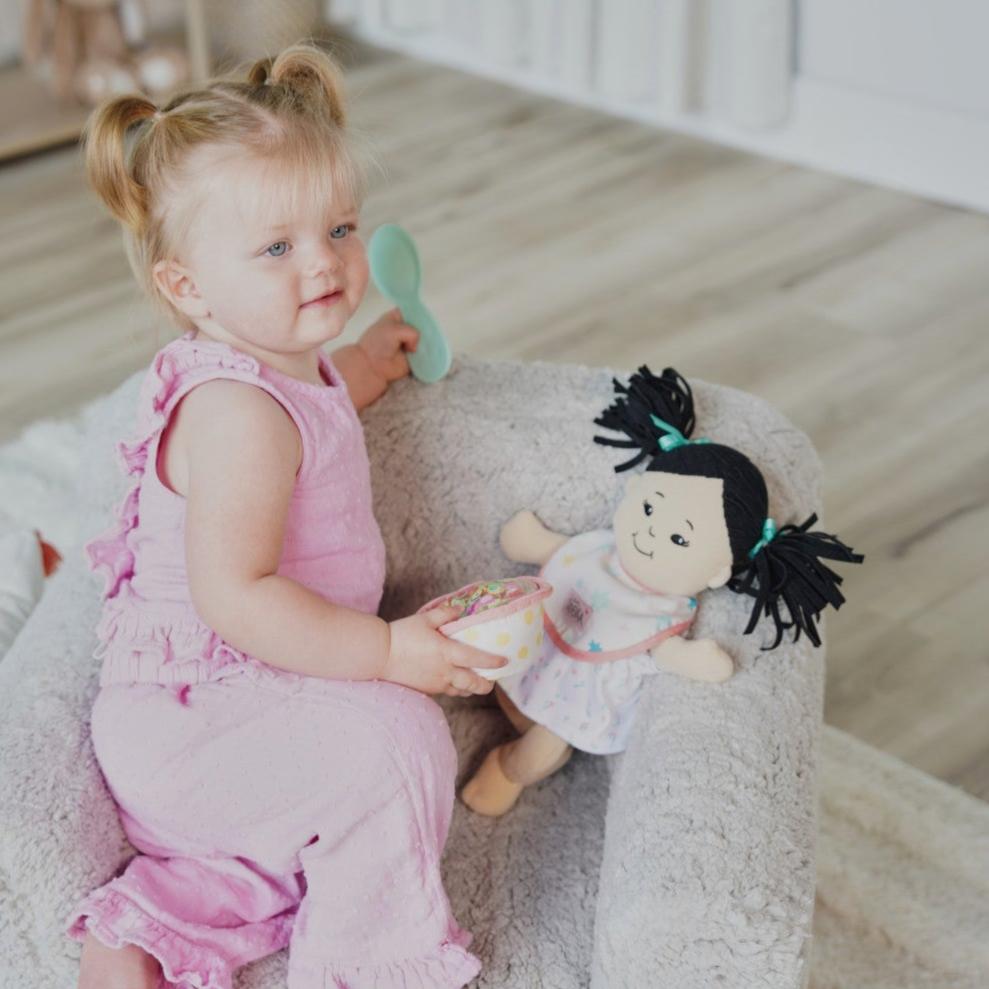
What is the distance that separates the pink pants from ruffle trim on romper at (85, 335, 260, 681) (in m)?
0.03

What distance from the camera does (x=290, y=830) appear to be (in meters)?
0.95

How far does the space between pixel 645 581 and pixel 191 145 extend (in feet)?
1.50

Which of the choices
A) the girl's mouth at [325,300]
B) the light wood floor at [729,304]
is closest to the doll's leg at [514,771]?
the girl's mouth at [325,300]

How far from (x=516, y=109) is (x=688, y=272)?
Result: 0.85 m

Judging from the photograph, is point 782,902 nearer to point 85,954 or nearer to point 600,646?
point 600,646

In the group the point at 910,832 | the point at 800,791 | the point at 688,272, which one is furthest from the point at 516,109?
the point at 800,791

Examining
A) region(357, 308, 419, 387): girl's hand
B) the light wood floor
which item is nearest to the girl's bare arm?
region(357, 308, 419, 387): girl's hand

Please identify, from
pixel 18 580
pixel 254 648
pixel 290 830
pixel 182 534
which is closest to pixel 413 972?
pixel 290 830

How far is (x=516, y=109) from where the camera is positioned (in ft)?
10.1

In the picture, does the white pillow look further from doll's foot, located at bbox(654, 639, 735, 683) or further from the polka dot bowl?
doll's foot, located at bbox(654, 639, 735, 683)

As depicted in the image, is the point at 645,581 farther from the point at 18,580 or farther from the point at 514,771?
the point at 18,580

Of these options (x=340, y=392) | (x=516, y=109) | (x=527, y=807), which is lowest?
(x=516, y=109)

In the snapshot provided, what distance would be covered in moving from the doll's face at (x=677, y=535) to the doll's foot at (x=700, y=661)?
0.17 feet

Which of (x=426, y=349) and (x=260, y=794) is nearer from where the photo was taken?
(x=260, y=794)
